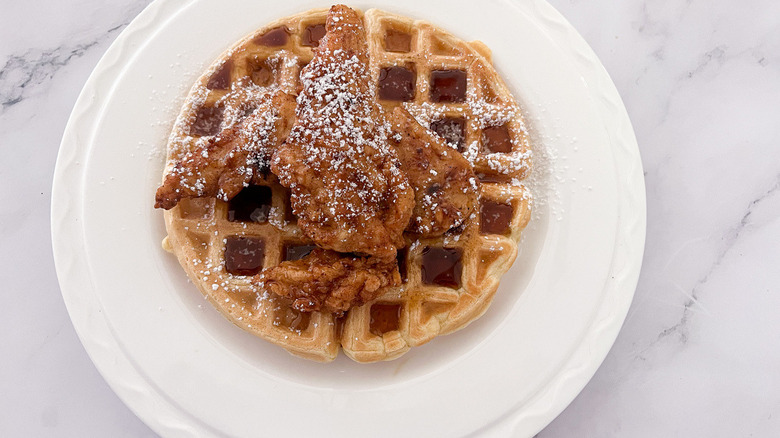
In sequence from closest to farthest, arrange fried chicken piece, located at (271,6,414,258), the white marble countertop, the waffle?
fried chicken piece, located at (271,6,414,258), the waffle, the white marble countertop

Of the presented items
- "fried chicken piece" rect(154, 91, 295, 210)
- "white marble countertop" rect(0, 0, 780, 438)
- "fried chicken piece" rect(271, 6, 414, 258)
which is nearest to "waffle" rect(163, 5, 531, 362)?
"fried chicken piece" rect(154, 91, 295, 210)

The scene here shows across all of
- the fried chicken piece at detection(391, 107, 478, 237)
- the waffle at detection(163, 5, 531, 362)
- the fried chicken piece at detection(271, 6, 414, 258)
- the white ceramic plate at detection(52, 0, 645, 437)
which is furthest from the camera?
the white ceramic plate at detection(52, 0, 645, 437)

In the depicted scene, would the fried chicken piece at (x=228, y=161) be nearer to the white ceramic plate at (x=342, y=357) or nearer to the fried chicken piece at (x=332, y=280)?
the fried chicken piece at (x=332, y=280)

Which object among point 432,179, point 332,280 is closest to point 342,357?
point 332,280

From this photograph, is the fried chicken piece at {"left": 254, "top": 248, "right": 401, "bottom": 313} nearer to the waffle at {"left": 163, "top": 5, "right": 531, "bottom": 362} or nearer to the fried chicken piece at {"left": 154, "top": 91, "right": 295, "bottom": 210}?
the waffle at {"left": 163, "top": 5, "right": 531, "bottom": 362}

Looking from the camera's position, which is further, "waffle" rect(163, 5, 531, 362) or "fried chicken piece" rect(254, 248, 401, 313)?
"waffle" rect(163, 5, 531, 362)
